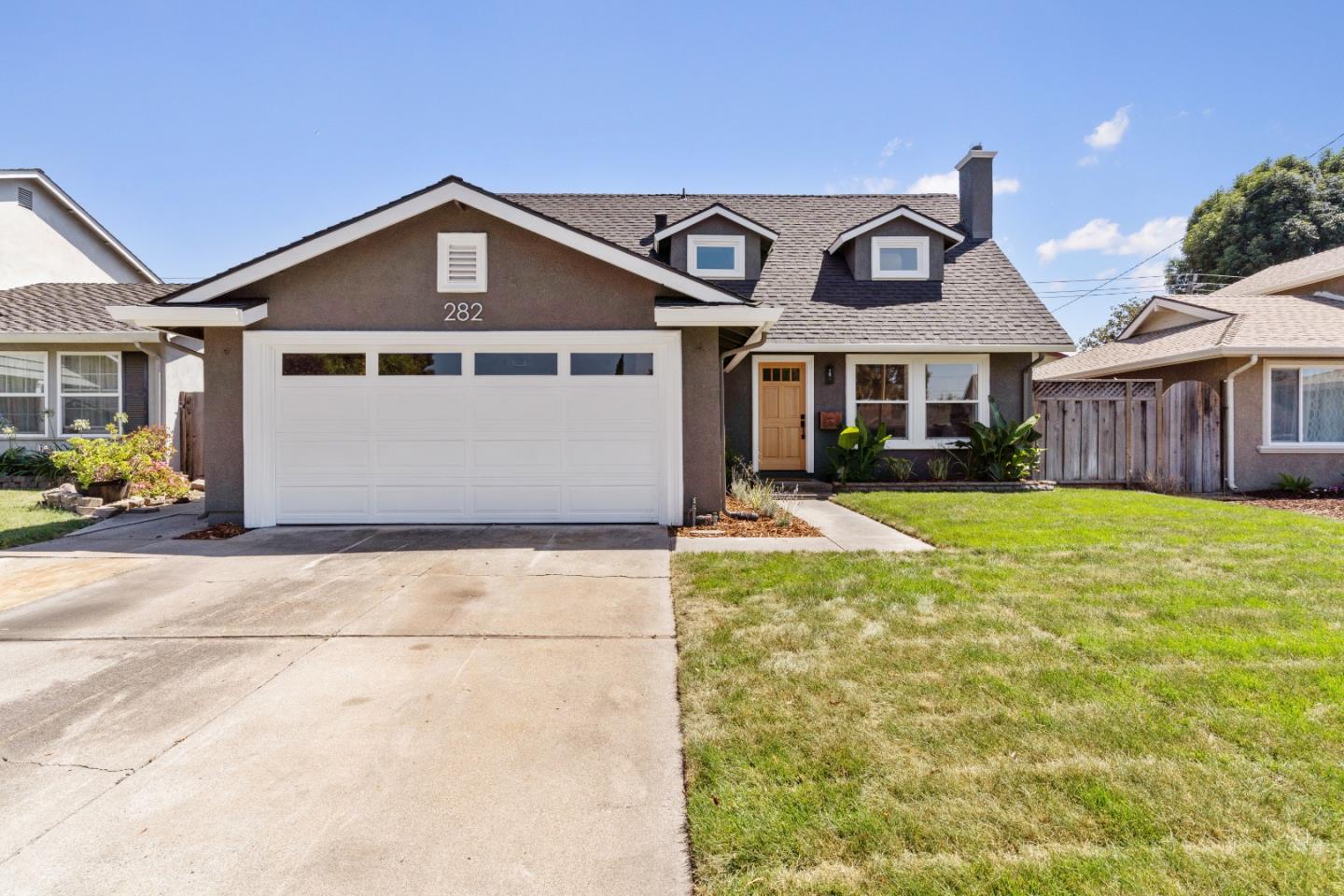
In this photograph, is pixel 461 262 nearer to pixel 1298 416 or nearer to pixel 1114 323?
pixel 1298 416

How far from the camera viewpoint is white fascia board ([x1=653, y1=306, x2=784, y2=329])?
7.89 m

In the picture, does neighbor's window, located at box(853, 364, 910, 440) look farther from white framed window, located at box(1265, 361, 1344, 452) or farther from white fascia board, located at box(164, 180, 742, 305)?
white framed window, located at box(1265, 361, 1344, 452)

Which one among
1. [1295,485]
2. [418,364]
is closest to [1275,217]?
[1295,485]

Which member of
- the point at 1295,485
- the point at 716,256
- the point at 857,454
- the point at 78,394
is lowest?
the point at 1295,485

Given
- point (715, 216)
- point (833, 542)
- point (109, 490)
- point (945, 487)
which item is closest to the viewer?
point (833, 542)

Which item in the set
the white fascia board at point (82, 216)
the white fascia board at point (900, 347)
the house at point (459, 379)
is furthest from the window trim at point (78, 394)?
the white fascia board at point (900, 347)

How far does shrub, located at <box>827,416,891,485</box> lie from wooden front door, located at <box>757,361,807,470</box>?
34.9 inches

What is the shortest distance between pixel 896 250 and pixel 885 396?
134 inches

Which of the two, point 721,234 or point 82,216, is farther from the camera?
point 82,216

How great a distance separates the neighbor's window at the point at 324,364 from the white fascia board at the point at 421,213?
1.05m

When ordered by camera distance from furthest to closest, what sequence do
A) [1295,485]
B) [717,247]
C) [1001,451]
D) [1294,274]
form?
[1294,274], [717,247], [1295,485], [1001,451]

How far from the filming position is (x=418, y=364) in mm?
8391

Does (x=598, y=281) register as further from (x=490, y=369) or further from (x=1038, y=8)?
(x=1038, y=8)

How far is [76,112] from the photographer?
48.8 feet
